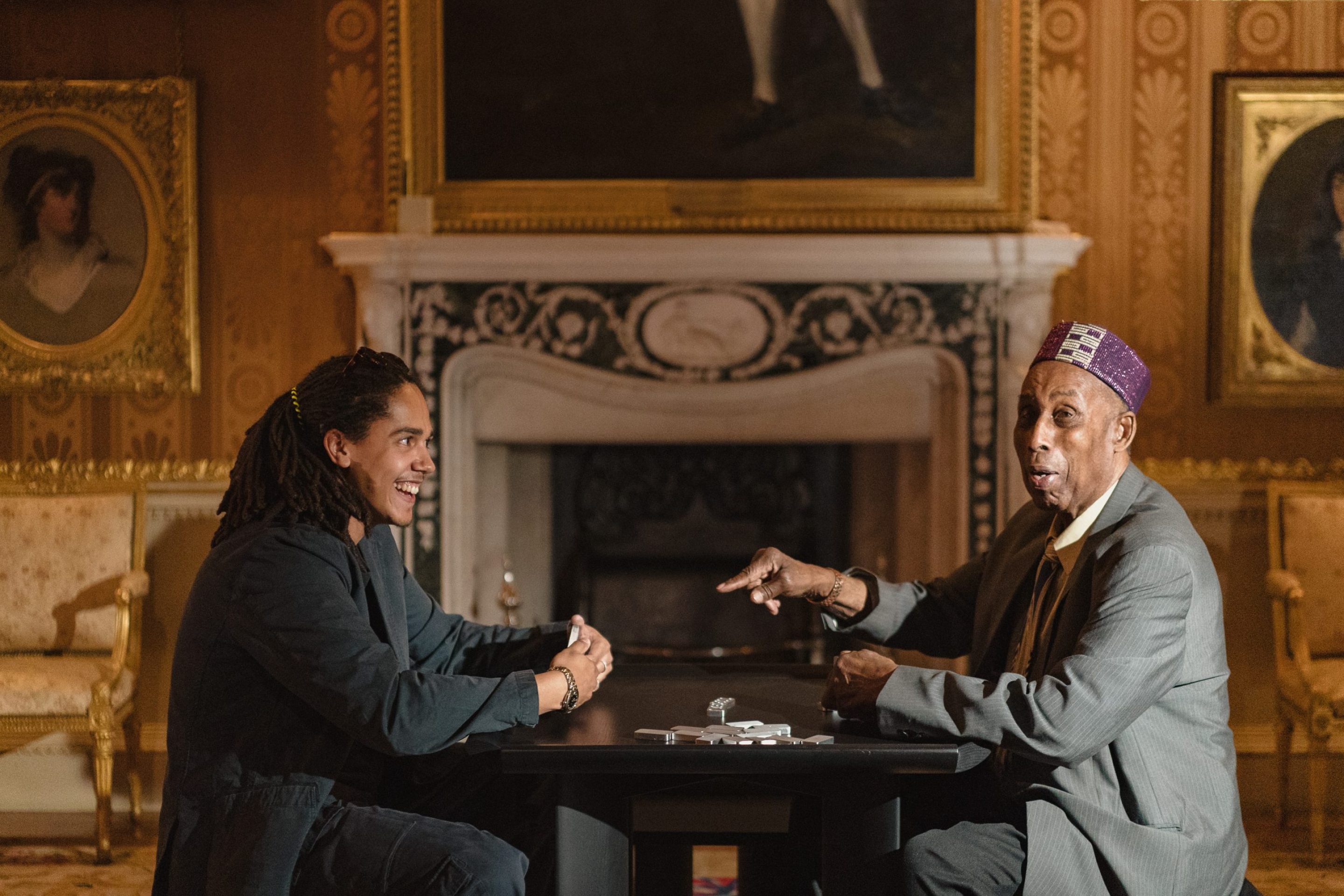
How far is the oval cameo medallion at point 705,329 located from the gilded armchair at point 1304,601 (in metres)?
1.74

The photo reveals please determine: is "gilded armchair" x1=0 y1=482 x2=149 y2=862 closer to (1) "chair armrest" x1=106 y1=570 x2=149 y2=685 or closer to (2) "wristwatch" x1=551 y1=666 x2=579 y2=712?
(1) "chair armrest" x1=106 y1=570 x2=149 y2=685

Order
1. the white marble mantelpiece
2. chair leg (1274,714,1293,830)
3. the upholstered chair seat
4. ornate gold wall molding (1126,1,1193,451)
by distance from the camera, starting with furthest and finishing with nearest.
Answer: ornate gold wall molding (1126,1,1193,451) < the white marble mantelpiece < chair leg (1274,714,1293,830) < the upholstered chair seat

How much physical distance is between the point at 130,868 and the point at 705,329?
2375 mm

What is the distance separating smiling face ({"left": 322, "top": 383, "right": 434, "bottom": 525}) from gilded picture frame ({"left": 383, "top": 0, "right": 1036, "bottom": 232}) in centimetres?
207

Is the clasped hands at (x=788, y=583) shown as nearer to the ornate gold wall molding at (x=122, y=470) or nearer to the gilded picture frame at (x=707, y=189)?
the gilded picture frame at (x=707, y=189)

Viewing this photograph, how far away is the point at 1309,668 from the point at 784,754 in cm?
251

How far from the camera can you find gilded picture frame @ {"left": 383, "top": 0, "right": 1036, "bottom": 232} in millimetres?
4074

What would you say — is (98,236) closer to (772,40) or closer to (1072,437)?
(772,40)

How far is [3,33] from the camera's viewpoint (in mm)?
4156

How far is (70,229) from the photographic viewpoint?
4.16 metres

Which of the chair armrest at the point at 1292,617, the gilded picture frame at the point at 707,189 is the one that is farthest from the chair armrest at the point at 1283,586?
the gilded picture frame at the point at 707,189

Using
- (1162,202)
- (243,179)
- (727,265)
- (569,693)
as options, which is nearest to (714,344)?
(727,265)

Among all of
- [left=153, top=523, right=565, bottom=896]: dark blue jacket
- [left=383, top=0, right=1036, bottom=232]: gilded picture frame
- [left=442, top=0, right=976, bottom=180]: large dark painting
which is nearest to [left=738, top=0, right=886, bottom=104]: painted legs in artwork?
[left=442, top=0, right=976, bottom=180]: large dark painting

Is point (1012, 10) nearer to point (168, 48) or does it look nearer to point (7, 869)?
point (168, 48)
